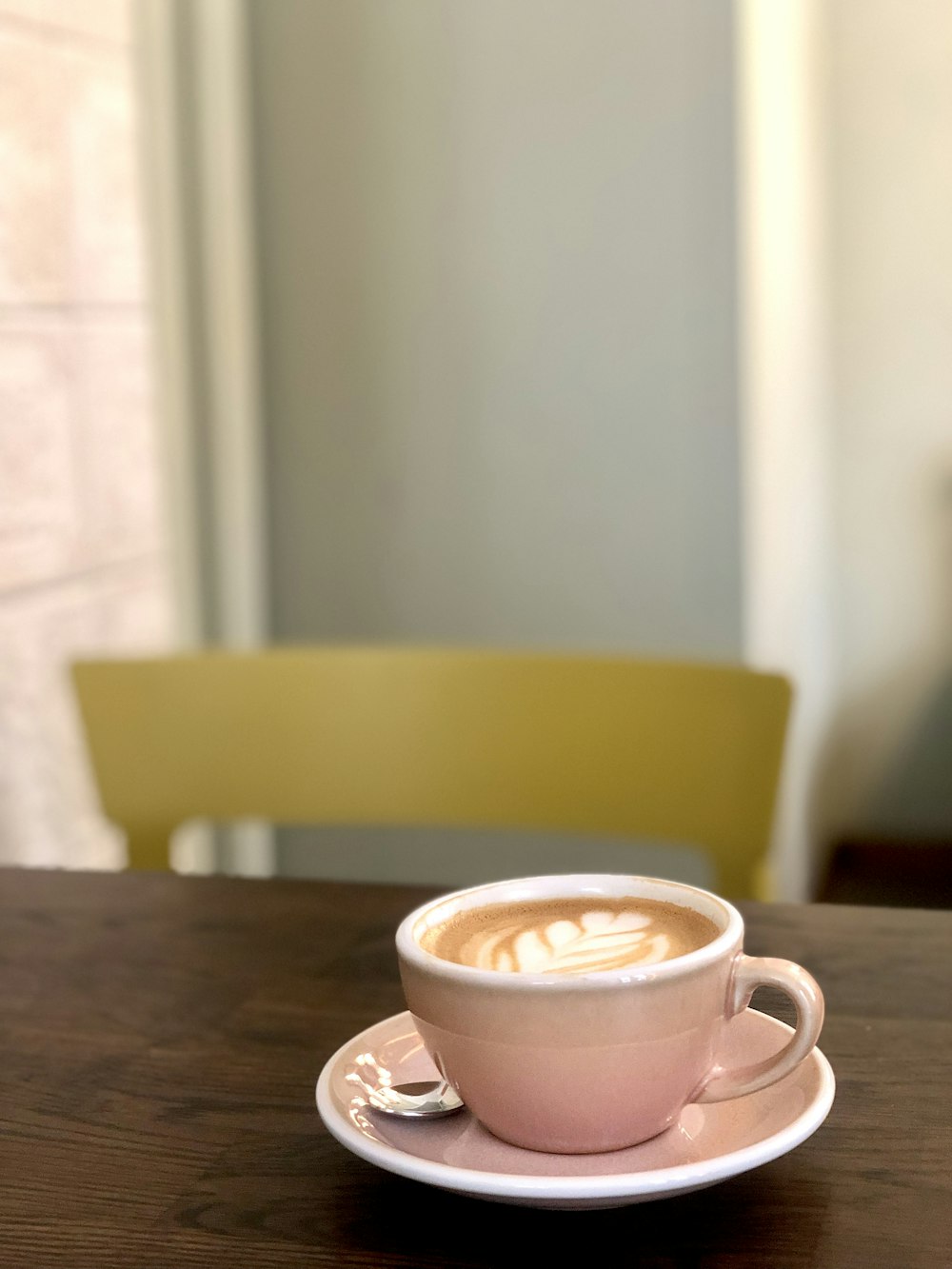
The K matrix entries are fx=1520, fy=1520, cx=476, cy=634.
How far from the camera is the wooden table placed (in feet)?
1.33

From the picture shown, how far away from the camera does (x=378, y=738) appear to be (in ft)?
3.59

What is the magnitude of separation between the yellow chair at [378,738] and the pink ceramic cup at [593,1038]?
0.59m

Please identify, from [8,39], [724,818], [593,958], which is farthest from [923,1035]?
[8,39]

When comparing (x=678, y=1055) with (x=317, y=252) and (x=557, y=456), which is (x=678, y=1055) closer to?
(x=557, y=456)

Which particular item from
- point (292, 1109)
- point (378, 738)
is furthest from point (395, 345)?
point (292, 1109)

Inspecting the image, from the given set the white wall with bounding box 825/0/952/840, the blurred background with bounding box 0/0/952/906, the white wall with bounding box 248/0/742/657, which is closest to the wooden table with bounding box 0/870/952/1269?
the blurred background with bounding box 0/0/952/906

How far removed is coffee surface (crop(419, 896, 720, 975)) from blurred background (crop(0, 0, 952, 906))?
101 cm

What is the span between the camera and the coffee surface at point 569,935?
0.44 metres

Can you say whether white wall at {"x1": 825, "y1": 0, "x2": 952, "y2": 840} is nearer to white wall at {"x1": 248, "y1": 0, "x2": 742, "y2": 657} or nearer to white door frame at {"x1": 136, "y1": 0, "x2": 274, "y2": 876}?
white wall at {"x1": 248, "y1": 0, "x2": 742, "y2": 657}

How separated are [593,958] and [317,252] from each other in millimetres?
1418

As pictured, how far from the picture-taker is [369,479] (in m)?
1.75

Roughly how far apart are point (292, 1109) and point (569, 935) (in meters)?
0.12

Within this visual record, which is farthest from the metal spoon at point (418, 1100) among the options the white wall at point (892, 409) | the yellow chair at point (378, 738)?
the white wall at point (892, 409)

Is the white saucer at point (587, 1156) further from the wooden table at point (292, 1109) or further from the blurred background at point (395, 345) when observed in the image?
the blurred background at point (395, 345)
